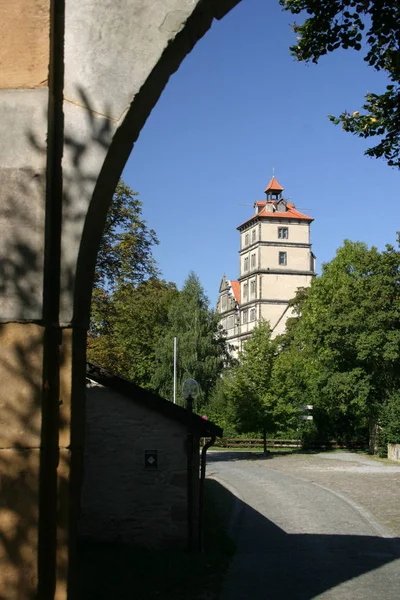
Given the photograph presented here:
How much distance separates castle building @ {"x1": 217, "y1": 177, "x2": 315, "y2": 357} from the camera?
82688 mm

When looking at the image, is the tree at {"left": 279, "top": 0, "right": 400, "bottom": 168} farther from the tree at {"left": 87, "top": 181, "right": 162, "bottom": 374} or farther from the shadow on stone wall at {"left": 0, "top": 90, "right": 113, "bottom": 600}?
the tree at {"left": 87, "top": 181, "right": 162, "bottom": 374}

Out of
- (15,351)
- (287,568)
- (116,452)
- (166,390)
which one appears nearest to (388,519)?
(287,568)

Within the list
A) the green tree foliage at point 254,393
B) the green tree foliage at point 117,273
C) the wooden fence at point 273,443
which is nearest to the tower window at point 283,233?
the wooden fence at point 273,443

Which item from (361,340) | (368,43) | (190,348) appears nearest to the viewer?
(368,43)

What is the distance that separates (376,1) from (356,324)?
3338 centimetres

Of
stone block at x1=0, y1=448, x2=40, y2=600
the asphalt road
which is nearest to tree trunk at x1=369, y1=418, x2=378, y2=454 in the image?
the asphalt road

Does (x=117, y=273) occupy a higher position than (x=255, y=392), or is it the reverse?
(x=117, y=273)

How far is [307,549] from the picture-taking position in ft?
44.1

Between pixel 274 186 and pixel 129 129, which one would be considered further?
pixel 274 186

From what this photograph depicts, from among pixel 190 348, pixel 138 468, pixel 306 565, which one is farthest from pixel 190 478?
pixel 190 348

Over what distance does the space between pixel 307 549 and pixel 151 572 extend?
151 inches

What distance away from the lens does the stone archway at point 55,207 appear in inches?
113

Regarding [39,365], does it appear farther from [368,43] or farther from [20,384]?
[368,43]

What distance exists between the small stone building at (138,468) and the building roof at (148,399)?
17mm
